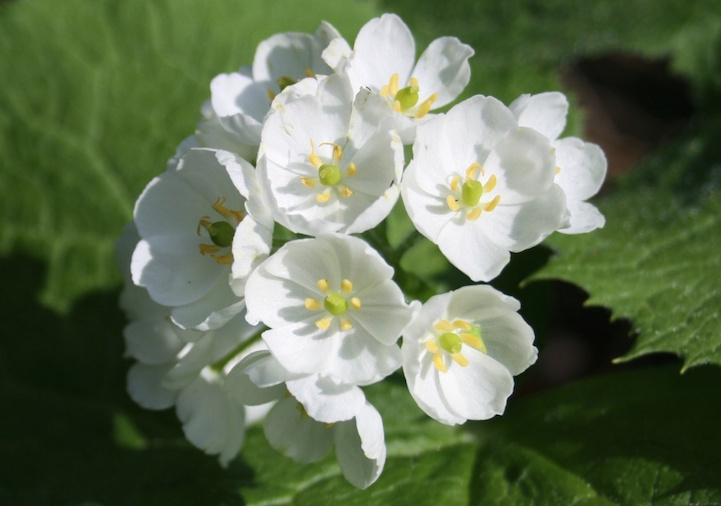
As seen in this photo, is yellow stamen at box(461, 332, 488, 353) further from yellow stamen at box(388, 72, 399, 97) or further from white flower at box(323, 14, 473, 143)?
yellow stamen at box(388, 72, 399, 97)

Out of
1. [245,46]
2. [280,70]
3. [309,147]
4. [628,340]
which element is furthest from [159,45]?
[628,340]

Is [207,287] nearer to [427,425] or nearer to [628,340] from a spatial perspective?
[427,425]

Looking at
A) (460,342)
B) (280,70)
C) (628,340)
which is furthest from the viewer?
(628,340)

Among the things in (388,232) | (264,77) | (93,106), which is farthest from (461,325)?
(93,106)

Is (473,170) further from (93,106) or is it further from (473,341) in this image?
(93,106)

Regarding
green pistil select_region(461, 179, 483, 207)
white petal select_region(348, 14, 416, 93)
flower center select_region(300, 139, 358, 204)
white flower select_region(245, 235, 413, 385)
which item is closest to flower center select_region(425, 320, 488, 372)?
white flower select_region(245, 235, 413, 385)

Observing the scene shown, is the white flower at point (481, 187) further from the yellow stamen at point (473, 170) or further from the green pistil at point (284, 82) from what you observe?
the green pistil at point (284, 82)
